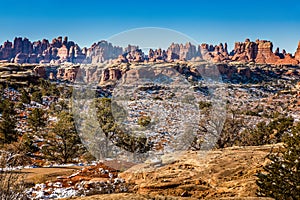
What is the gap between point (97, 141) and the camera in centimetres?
1992

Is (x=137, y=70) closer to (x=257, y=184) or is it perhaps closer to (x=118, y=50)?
(x=118, y=50)

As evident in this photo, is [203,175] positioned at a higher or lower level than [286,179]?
lower

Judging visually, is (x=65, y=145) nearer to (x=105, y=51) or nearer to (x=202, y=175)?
(x=105, y=51)

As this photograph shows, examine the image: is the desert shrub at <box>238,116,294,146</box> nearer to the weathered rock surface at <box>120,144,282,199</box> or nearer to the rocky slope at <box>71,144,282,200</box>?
the weathered rock surface at <box>120,144,282,199</box>

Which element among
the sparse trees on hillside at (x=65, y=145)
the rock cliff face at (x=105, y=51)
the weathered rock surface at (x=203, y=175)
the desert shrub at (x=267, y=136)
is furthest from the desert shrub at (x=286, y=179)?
the sparse trees on hillside at (x=65, y=145)

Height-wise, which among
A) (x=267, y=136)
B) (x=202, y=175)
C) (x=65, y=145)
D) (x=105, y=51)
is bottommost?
(x=65, y=145)

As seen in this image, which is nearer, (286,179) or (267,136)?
(286,179)

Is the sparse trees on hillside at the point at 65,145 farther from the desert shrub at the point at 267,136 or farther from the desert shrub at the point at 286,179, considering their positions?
the desert shrub at the point at 286,179

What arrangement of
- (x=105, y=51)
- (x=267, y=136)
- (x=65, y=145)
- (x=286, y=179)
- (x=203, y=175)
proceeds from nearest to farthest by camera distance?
(x=286, y=179)
(x=203, y=175)
(x=105, y=51)
(x=65, y=145)
(x=267, y=136)

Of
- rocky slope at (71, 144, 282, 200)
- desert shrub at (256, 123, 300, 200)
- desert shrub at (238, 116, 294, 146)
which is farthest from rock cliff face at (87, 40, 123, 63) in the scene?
desert shrub at (238, 116, 294, 146)

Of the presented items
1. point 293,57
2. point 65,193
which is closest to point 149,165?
point 65,193

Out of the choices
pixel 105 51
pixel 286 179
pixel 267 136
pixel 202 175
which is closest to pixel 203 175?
pixel 202 175

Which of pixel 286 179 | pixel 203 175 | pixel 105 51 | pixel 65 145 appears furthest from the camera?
pixel 65 145

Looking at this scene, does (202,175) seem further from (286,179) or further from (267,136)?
(267,136)
